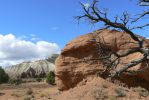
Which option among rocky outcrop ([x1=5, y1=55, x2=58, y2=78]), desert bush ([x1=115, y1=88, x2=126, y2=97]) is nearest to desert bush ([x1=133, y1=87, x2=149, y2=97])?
desert bush ([x1=115, y1=88, x2=126, y2=97])

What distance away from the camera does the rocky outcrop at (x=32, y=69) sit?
119m

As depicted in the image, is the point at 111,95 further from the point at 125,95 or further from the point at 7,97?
the point at 7,97

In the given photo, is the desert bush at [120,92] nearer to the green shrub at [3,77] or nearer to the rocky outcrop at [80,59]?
the rocky outcrop at [80,59]

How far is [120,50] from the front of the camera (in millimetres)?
30578

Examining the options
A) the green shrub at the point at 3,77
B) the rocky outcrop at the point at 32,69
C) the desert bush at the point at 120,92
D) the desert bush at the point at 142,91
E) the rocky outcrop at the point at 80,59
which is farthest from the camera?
the rocky outcrop at the point at 32,69

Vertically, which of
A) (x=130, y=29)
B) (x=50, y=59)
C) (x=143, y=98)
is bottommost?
(x=143, y=98)

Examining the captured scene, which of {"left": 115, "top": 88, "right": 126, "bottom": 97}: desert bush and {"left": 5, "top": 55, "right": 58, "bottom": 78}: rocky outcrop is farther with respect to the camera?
{"left": 5, "top": 55, "right": 58, "bottom": 78}: rocky outcrop

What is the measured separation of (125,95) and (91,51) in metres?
5.05

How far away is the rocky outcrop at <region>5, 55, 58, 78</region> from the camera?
119 meters

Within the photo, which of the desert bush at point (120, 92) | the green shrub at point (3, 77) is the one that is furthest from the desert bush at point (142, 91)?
the green shrub at point (3, 77)

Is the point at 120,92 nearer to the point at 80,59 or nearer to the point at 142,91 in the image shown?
the point at 142,91

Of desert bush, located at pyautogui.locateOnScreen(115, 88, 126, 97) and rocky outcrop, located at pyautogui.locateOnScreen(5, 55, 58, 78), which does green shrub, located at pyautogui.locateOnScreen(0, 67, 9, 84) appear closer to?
rocky outcrop, located at pyautogui.locateOnScreen(5, 55, 58, 78)

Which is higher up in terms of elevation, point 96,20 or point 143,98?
point 96,20

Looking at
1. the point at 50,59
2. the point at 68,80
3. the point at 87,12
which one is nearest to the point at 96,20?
the point at 87,12
